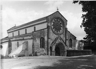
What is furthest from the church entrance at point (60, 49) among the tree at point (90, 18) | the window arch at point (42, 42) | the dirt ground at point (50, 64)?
the tree at point (90, 18)

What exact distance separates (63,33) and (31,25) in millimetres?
10575

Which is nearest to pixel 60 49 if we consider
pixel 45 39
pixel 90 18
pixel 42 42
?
pixel 45 39

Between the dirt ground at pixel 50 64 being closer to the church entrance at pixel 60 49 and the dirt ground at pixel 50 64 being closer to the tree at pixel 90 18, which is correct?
the tree at pixel 90 18

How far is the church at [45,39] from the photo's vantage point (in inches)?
1271

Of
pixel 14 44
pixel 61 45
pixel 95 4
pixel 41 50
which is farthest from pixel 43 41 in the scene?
pixel 95 4

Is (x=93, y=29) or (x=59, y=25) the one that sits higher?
(x=59, y=25)

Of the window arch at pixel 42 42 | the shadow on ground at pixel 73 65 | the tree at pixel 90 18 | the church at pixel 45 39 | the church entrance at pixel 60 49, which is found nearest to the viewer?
the tree at pixel 90 18

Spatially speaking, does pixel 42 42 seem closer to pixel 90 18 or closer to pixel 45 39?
pixel 45 39

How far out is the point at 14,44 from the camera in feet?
130

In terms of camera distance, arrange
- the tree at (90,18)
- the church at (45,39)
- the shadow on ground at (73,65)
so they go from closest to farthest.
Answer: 1. the tree at (90,18)
2. the shadow on ground at (73,65)
3. the church at (45,39)

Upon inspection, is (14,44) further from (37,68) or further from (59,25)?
(37,68)


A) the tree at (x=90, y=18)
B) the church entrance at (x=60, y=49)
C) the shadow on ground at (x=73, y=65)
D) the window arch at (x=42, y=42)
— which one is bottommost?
the shadow on ground at (x=73, y=65)

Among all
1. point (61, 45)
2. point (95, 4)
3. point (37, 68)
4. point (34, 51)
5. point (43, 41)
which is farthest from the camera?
point (61, 45)

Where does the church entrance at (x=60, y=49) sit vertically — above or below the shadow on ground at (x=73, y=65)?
above
